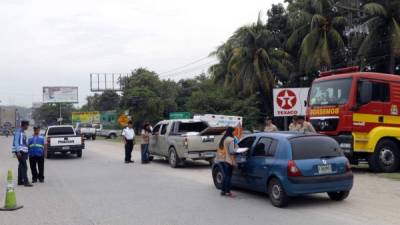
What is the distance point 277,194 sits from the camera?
10688mm

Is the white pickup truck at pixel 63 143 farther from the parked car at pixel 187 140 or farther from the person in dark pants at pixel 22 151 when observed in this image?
the person in dark pants at pixel 22 151

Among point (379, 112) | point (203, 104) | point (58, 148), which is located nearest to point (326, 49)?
point (203, 104)

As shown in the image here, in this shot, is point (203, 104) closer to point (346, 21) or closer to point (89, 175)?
point (346, 21)

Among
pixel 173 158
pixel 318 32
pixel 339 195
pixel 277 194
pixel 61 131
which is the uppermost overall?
pixel 318 32

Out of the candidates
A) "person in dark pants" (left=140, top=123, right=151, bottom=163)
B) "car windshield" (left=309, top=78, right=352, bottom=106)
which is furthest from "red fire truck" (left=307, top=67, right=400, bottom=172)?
"person in dark pants" (left=140, top=123, right=151, bottom=163)

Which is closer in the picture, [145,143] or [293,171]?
[293,171]

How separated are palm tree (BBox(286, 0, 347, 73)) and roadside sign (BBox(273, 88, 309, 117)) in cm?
2528

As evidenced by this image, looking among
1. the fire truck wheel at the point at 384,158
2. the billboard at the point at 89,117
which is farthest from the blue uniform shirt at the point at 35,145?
the billboard at the point at 89,117

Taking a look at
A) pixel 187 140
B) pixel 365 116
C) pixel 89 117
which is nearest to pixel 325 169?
pixel 365 116

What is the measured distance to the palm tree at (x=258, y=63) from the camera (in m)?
49.9

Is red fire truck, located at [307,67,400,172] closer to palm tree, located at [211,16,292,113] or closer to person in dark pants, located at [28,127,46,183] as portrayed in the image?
person in dark pants, located at [28,127,46,183]

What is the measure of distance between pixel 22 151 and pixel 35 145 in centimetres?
91

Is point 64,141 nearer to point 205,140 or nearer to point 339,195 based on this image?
point 205,140

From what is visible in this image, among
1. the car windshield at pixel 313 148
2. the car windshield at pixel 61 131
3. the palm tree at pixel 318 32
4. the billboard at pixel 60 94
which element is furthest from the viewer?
the billboard at pixel 60 94
